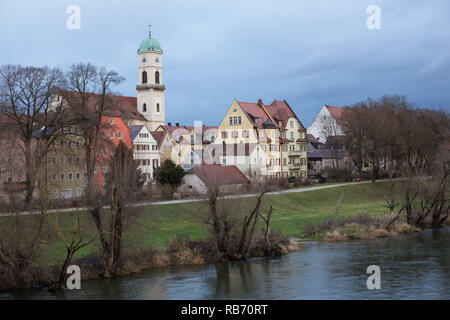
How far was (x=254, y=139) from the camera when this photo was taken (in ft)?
275

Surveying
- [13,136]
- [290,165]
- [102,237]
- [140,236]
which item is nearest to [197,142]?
[290,165]

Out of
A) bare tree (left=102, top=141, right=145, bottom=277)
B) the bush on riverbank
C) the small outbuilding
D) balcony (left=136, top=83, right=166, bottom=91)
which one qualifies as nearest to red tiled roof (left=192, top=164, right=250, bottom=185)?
the small outbuilding

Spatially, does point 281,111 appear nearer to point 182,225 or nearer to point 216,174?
point 216,174

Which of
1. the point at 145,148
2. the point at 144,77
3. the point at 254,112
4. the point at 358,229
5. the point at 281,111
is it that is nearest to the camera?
the point at 358,229

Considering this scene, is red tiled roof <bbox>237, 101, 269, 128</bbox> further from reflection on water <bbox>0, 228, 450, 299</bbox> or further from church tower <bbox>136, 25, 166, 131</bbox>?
reflection on water <bbox>0, 228, 450, 299</bbox>

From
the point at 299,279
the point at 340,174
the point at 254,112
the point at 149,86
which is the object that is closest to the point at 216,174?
the point at 254,112

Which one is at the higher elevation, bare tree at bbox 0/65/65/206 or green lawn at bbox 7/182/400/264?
bare tree at bbox 0/65/65/206

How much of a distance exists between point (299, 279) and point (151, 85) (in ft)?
312

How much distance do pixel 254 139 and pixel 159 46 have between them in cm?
5094

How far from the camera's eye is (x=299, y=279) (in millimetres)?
31234

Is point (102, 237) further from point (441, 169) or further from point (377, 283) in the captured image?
point (441, 169)

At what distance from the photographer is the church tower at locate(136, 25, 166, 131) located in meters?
121

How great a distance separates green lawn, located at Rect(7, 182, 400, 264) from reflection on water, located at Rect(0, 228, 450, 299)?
3675mm
